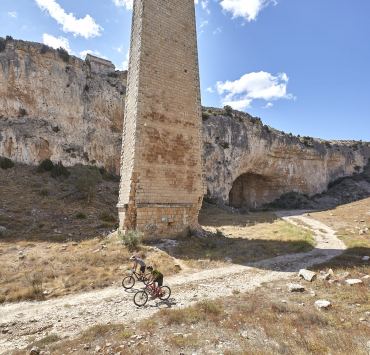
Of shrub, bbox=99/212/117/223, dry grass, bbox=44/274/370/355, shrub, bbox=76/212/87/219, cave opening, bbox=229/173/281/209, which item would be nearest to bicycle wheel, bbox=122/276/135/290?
dry grass, bbox=44/274/370/355

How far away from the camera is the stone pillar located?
46.9ft

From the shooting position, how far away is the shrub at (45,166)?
88.7 feet

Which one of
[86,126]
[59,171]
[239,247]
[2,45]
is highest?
[2,45]

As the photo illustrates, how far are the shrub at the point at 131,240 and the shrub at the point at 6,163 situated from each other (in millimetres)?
17596

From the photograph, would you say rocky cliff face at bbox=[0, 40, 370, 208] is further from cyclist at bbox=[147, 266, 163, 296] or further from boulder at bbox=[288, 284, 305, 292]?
→ boulder at bbox=[288, 284, 305, 292]

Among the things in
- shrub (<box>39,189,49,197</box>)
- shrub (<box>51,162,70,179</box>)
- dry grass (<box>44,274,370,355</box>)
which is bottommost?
dry grass (<box>44,274,370,355</box>)

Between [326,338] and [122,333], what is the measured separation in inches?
142

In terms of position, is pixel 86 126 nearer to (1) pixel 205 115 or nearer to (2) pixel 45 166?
(2) pixel 45 166

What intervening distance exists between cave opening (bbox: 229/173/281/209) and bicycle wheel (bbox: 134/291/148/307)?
4035cm

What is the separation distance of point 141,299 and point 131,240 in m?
5.12

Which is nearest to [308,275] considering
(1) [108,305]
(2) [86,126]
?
(1) [108,305]

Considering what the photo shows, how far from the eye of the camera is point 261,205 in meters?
46.8

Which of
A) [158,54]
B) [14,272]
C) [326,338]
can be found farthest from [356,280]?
[158,54]

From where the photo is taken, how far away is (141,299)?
7812 mm
